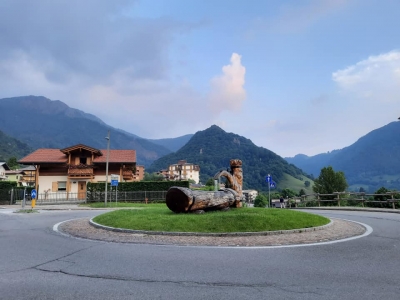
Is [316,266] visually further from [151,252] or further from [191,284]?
[151,252]

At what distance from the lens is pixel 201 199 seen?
43.6ft

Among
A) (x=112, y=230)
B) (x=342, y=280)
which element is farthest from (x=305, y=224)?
(x=112, y=230)

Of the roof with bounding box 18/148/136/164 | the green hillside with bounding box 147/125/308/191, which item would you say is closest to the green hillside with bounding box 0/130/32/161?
the green hillside with bounding box 147/125/308/191

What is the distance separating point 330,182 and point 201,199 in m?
45.2

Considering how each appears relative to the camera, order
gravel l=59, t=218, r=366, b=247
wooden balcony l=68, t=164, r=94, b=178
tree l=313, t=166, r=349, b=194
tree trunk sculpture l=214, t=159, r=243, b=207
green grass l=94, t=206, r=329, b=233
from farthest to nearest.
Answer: tree l=313, t=166, r=349, b=194 < wooden balcony l=68, t=164, r=94, b=178 < tree trunk sculpture l=214, t=159, r=243, b=207 < green grass l=94, t=206, r=329, b=233 < gravel l=59, t=218, r=366, b=247

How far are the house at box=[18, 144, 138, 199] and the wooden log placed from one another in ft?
101

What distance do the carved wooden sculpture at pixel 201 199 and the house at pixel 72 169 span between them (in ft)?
99.7

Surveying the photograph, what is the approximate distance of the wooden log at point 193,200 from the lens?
12969mm

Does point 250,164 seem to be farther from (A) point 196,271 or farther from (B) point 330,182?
(A) point 196,271

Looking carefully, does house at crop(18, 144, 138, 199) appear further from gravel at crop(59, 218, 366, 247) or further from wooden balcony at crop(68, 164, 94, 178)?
gravel at crop(59, 218, 366, 247)

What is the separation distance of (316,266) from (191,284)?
2.85 meters

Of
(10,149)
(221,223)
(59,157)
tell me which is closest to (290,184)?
(59,157)

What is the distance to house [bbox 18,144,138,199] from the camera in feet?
137

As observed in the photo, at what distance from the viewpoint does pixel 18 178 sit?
290ft
